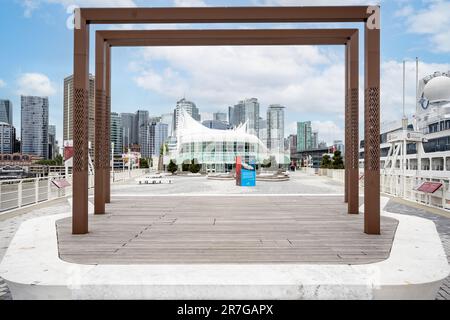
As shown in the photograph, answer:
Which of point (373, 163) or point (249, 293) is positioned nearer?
point (249, 293)

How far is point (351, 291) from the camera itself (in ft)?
11.0

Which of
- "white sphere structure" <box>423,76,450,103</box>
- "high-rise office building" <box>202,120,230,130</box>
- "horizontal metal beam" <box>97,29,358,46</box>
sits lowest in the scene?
"horizontal metal beam" <box>97,29,358,46</box>

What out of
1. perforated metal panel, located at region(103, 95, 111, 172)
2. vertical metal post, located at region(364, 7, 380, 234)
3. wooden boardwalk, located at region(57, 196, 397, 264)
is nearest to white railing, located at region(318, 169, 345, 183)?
wooden boardwalk, located at region(57, 196, 397, 264)

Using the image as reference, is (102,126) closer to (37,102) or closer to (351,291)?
(351,291)

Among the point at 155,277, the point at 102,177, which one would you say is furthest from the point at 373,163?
the point at 102,177

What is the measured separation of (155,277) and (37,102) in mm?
73223

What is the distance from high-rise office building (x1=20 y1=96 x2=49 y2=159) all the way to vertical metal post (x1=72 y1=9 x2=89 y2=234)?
68054mm

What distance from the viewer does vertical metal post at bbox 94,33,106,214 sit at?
848 centimetres

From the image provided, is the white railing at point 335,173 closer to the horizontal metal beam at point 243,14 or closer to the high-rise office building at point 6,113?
the horizontal metal beam at point 243,14

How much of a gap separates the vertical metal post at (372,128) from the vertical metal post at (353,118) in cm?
239

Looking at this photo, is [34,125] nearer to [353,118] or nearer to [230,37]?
[230,37]

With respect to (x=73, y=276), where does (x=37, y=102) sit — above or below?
above

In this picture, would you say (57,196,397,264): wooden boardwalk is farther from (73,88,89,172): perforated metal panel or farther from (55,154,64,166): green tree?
(55,154,64,166): green tree

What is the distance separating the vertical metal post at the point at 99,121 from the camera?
8.48 meters
